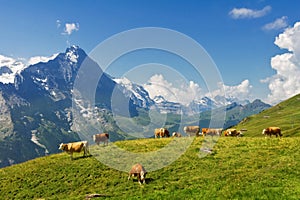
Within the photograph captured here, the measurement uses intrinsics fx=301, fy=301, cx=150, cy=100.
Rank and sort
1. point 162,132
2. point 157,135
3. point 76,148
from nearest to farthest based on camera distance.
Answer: point 76,148
point 162,132
point 157,135

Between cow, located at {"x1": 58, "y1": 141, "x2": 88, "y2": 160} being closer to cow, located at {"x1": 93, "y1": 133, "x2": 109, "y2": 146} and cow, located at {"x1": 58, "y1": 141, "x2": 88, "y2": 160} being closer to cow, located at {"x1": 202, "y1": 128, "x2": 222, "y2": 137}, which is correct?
cow, located at {"x1": 93, "y1": 133, "x2": 109, "y2": 146}

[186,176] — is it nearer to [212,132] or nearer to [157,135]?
[157,135]

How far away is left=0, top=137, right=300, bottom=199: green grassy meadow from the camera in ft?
80.9

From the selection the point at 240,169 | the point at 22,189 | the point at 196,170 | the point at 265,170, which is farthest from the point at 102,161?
the point at 265,170

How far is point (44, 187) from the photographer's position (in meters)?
31.1

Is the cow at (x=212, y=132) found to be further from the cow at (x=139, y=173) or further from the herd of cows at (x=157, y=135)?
the cow at (x=139, y=173)

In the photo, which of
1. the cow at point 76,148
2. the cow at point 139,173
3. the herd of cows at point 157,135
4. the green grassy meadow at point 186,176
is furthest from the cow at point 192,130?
the cow at point 139,173

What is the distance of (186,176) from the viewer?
96.7 feet

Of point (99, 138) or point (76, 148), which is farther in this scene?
point (99, 138)

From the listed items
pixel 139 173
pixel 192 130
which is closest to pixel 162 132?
pixel 192 130

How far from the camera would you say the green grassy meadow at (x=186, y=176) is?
2467 cm

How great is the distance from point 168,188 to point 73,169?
1265 centimetres

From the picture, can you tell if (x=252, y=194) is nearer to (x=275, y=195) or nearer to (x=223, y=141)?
(x=275, y=195)

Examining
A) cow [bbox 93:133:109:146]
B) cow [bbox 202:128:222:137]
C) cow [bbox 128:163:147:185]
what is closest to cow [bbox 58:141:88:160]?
cow [bbox 93:133:109:146]
